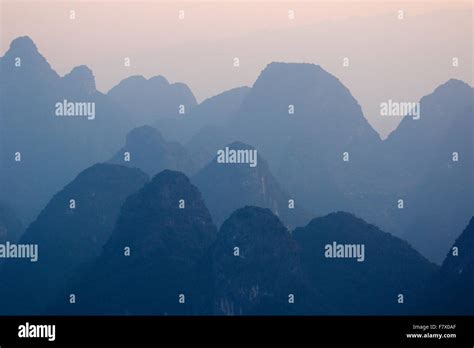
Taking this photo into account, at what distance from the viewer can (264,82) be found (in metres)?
164

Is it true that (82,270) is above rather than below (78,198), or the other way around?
below

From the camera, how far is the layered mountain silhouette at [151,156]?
119 metres

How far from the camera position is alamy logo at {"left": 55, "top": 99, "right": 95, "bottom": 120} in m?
150

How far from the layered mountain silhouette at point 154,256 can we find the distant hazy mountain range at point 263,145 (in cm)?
1249

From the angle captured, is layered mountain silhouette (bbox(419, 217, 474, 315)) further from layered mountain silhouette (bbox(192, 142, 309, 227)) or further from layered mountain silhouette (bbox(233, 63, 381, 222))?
layered mountain silhouette (bbox(233, 63, 381, 222))

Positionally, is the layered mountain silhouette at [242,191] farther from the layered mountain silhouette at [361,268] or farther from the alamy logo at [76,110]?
the alamy logo at [76,110]

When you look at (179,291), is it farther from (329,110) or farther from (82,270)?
(329,110)

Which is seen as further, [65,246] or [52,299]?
[65,246]

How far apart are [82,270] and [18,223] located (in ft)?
94.9

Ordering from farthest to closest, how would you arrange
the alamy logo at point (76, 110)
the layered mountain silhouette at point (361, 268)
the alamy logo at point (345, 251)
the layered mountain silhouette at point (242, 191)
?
the alamy logo at point (76, 110) < the layered mountain silhouette at point (242, 191) < the alamy logo at point (345, 251) < the layered mountain silhouette at point (361, 268)

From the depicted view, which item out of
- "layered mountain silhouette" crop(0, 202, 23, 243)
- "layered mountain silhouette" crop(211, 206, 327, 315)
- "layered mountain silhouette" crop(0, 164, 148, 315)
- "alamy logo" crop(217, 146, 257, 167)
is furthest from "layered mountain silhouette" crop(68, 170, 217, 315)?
"layered mountain silhouette" crop(0, 202, 23, 243)

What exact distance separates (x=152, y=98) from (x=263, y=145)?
29120mm

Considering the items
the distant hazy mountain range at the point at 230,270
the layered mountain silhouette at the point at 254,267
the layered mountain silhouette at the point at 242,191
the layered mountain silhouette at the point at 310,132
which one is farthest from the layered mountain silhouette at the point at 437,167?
the layered mountain silhouette at the point at 254,267
